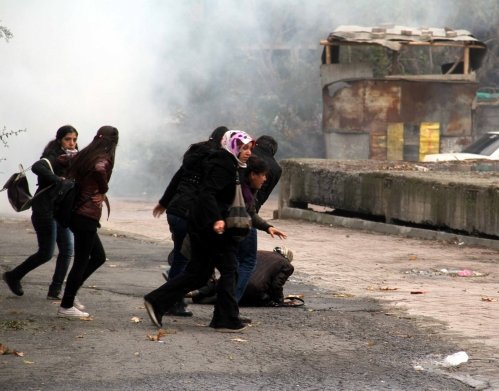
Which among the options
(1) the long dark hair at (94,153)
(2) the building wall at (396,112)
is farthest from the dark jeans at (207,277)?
(2) the building wall at (396,112)

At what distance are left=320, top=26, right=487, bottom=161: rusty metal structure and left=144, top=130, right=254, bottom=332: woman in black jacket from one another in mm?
20877

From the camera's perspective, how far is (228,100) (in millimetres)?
34125

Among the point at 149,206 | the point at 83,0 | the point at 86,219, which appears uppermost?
the point at 83,0

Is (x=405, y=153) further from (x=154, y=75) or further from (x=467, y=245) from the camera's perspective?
(x=467, y=245)

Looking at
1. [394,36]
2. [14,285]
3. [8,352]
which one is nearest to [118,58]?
[394,36]

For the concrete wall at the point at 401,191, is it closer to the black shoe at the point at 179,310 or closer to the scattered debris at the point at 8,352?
the black shoe at the point at 179,310

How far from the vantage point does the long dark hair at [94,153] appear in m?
9.09

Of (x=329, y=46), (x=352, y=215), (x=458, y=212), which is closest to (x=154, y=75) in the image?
(x=329, y=46)

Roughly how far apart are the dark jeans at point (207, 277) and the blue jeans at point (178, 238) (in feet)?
2.01

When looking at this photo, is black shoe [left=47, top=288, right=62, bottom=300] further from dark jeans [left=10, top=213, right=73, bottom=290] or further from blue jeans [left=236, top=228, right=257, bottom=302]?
blue jeans [left=236, top=228, right=257, bottom=302]

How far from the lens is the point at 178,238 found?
9.33 m

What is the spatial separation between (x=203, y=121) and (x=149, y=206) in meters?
9.20

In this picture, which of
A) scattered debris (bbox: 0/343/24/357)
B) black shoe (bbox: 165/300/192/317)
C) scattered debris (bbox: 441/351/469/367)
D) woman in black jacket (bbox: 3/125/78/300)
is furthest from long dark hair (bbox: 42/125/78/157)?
scattered debris (bbox: 441/351/469/367)

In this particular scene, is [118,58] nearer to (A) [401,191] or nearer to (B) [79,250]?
(A) [401,191]
